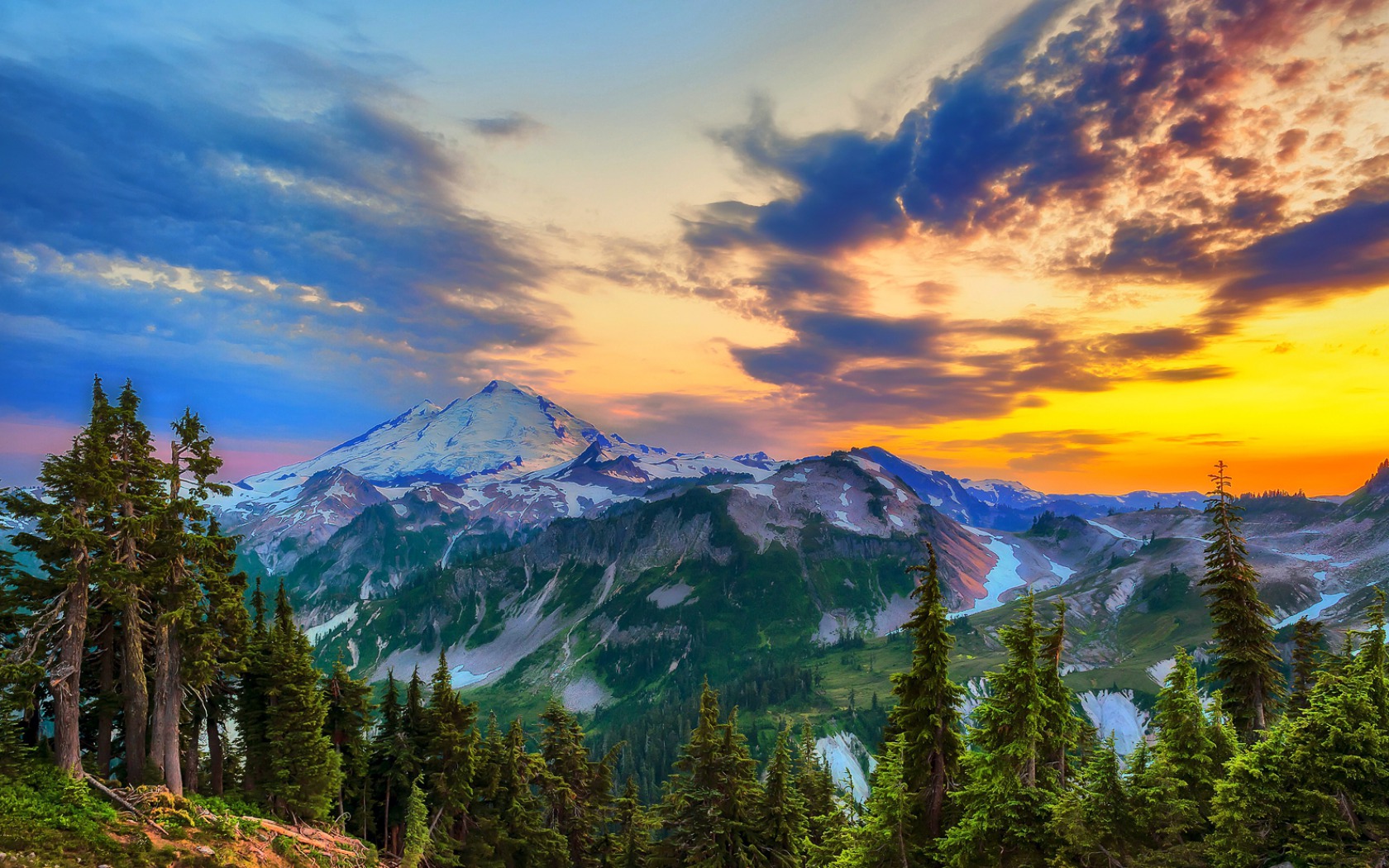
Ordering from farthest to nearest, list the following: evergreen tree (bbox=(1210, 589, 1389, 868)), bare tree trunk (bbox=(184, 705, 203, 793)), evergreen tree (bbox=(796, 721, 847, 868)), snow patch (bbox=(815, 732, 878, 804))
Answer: snow patch (bbox=(815, 732, 878, 804))
evergreen tree (bbox=(796, 721, 847, 868))
bare tree trunk (bbox=(184, 705, 203, 793))
evergreen tree (bbox=(1210, 589, 1389, 868))

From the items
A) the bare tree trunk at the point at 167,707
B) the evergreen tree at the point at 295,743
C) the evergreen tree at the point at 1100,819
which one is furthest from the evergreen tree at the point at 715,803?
the bare tree trunk at the point at 167,707

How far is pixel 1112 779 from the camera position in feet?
75.6

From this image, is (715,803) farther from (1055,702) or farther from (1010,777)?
(1055,702)

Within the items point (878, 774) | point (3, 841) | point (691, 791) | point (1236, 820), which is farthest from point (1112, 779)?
point (3, 841)

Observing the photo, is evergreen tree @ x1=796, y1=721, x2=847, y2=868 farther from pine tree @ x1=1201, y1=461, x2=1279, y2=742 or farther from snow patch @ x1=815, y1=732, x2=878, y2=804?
snow patch @ x1=815, y1=732, x2=878, y2=804

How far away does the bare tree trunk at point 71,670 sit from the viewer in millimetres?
30703

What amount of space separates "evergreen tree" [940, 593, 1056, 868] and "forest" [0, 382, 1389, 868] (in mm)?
89

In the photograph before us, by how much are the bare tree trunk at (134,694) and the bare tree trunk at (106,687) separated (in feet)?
7.33

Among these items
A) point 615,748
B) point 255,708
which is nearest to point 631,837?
point 615,748

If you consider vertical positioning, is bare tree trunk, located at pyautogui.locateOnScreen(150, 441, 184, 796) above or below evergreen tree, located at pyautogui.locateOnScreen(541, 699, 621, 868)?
above

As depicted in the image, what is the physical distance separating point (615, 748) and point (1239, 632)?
4907 cm

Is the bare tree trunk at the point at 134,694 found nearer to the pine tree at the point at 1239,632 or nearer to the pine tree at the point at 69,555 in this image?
the pine tree at the point at 69,555

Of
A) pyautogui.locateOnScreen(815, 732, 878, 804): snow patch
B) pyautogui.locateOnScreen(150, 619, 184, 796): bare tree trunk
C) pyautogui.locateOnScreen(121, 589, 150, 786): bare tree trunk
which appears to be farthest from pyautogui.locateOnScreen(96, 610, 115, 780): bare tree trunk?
pyautogui.locateOnScreen(815, 732, 878, 804): snow patch

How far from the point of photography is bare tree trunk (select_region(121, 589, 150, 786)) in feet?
117
